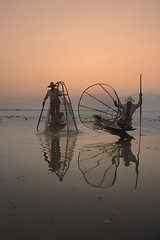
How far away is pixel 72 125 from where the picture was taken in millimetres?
10516

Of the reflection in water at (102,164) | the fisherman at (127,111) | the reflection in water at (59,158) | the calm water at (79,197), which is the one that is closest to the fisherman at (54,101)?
the fisherman at (127,111)

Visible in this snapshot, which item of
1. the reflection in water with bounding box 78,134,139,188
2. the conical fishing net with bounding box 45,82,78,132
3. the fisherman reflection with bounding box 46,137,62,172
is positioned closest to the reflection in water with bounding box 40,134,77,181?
the fisherman reflection with bounding box 46,137,62,172

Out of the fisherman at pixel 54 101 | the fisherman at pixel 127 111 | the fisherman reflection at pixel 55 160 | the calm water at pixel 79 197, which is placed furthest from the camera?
the fisherman at pixel 54 101

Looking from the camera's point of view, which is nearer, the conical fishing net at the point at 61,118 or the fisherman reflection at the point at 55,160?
the fisherman reflection at the point at 55,160

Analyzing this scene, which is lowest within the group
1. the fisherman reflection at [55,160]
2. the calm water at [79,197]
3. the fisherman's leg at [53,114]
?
the calm water at [79,197]

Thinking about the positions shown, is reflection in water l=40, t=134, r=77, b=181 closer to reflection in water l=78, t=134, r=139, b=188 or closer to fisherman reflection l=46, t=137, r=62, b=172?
fisherman reflection l=46, t=137, r=62, b=172

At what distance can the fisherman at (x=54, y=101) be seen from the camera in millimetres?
10325

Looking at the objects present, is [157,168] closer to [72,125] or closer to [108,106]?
[72,125]

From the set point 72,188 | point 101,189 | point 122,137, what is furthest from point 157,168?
point 122,137

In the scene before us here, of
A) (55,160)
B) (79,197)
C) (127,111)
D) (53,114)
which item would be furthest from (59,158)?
(127,111)

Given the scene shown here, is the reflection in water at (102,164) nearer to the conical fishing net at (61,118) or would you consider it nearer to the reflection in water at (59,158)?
the reflection in water at (59,158)

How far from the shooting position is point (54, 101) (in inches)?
409

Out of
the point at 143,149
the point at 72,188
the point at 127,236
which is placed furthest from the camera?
the point at 143,149

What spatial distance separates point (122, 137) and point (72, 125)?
110 inches
